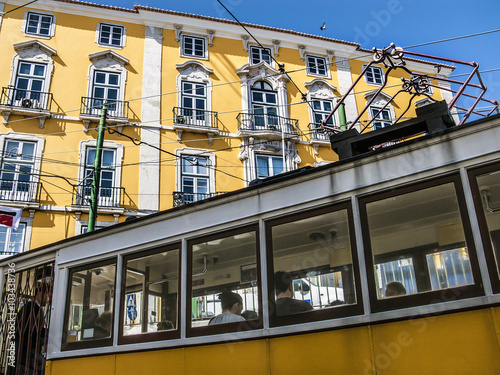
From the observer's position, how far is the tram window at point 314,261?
12.4ft

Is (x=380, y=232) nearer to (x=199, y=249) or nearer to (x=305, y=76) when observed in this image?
(x=199, y=249)

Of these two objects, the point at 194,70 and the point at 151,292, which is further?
the point at 194,70

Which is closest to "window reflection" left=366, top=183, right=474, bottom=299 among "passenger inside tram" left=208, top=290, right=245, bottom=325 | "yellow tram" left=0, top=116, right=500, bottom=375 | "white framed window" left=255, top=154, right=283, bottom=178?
"yellow tram" left=0, top=116, right=500, bottom=375

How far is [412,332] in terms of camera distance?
10.9ft

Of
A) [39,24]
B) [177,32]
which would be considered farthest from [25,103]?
[177,32]

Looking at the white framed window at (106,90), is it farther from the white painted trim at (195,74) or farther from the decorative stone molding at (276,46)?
the decorative stone molding at (276,46)

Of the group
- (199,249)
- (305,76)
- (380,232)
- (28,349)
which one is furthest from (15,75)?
(380,232)

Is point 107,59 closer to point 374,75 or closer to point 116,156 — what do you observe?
point 116,156

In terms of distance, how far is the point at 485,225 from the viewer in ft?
11.0

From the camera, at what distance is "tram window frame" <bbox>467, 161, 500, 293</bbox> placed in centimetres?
320

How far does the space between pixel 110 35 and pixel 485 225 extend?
21028 mm

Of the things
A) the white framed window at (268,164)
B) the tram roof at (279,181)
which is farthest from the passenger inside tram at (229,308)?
the white framed window at (268,164)

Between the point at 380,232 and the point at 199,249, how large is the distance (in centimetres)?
161

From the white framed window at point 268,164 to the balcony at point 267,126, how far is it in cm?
83
